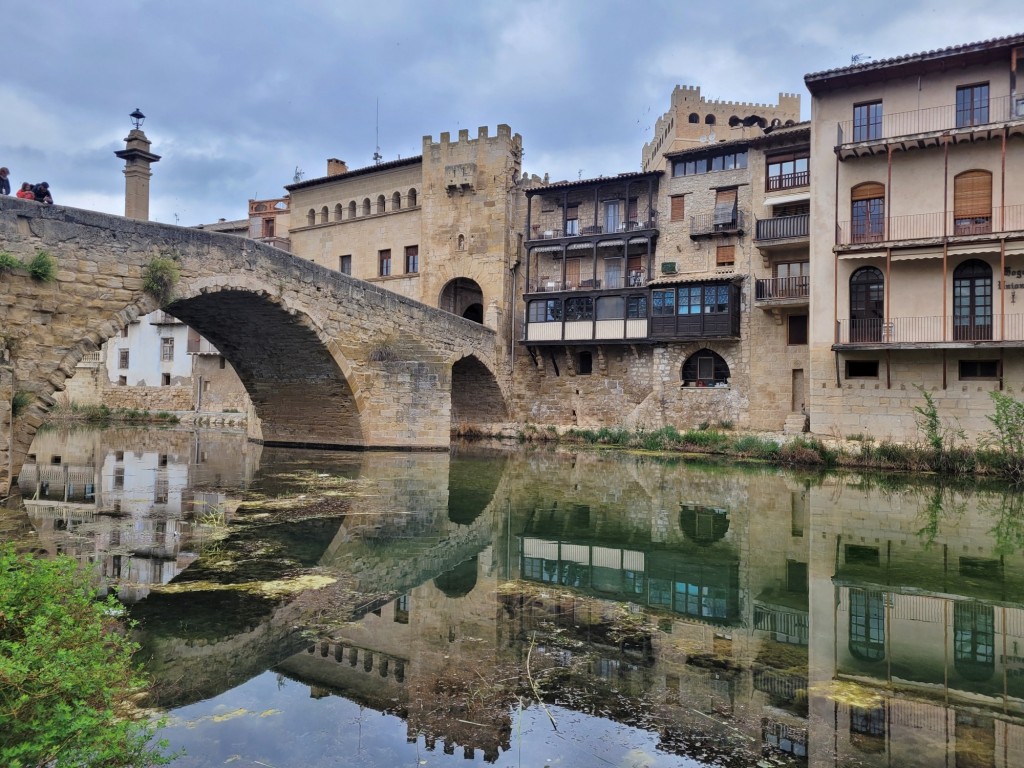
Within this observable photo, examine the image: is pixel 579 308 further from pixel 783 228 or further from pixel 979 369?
pixel 979 369

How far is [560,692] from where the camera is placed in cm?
401

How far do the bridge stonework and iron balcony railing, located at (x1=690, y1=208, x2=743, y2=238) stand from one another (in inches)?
355

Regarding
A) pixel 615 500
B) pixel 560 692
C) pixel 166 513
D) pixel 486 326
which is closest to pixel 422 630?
pixel 560 692

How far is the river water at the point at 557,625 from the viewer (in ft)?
11.6

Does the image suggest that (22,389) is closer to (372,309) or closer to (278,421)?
(372,309)

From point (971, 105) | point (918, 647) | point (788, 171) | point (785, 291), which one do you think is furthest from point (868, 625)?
point (788, 171)

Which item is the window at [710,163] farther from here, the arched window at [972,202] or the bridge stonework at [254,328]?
the bridge stonework at [254,328]

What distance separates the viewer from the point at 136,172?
19141mm

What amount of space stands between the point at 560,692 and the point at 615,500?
780 cm

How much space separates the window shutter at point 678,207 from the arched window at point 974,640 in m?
23.9

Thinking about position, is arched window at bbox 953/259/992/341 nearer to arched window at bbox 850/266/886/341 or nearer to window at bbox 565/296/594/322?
arched window at bbox 850/266/886/341

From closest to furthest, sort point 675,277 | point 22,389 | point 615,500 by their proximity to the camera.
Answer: point 22,389 < point 615,500 < point 675,277

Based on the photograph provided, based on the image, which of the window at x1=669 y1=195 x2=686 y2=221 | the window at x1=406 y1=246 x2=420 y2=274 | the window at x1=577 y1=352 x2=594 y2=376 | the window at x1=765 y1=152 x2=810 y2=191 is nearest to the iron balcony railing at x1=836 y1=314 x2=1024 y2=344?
the window at x1=765 y1=152 x2=810 y2=191

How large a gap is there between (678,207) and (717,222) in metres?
1.93
